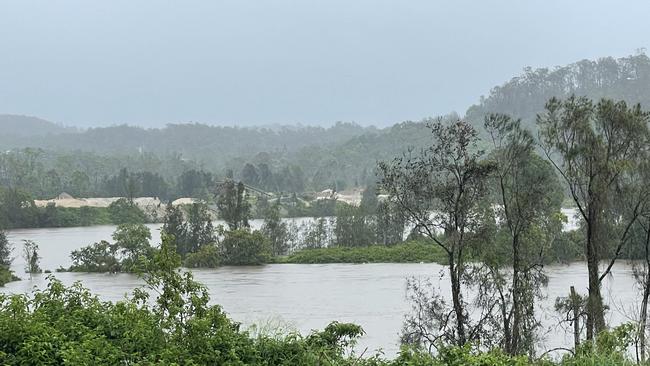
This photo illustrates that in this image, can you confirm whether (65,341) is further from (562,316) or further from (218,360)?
(562,316)

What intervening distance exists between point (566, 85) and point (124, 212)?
51277 millimetres

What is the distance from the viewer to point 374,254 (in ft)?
105

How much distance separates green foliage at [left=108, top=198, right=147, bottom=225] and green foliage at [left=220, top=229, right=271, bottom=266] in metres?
18.4

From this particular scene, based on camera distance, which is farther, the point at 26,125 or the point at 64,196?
the point at 26,125

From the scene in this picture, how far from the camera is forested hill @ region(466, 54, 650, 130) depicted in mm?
72000

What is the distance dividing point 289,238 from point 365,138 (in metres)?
51.1

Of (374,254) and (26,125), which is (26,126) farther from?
(374,254)

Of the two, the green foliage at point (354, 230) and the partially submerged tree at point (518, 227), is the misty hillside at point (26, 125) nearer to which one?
the green foliage at point (354, 230)

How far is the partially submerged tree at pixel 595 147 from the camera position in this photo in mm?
11586

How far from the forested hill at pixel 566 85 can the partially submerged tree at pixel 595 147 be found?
6080 centimetres

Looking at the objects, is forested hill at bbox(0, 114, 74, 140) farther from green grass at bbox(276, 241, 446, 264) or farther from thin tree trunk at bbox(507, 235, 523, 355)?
thin tree trunk at bbox(507, 235, 523, 355)

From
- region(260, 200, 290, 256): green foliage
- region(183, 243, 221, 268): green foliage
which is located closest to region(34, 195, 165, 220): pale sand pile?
region(260, 200, 290, 256): green foliage

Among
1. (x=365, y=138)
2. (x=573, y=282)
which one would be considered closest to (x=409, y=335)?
(x=573, y=282)

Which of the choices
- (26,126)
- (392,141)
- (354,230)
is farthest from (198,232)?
(26,126)
